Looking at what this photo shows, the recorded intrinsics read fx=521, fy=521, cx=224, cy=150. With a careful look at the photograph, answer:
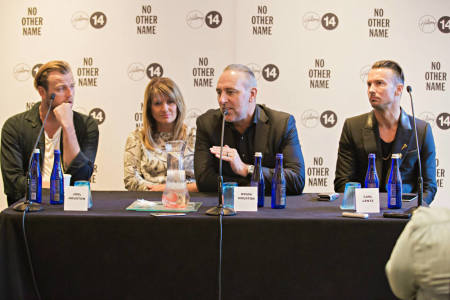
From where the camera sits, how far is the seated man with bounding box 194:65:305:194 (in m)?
3.02

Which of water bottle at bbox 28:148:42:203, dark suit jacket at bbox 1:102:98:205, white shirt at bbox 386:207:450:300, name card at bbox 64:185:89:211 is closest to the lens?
white shirt at bbox 386:207:450:300

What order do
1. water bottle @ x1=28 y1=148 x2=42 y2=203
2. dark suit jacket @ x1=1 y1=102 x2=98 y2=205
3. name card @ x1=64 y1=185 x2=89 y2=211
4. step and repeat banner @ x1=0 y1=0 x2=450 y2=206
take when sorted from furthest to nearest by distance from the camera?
1. step and repeat banner @ x1=0 y1=0 x2=450 y2=206
2. dark suit jacket @ x1=1 y1=102 x2=98 y2=205
3. water bottle @ x1=28 y1=148 x2=42 y2=203
4. name card @ x1=64 y1=185 x2=89 y2=211

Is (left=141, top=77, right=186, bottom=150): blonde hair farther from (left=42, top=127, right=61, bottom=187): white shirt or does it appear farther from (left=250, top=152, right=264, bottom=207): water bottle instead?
(left=250, top=152, right=264, bottom=207): water bottle

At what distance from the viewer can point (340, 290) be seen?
6.69 feet

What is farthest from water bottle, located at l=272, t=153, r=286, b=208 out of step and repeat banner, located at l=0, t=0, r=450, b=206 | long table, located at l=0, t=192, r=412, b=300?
step and repeat banner, located at l=0, t=0, r=450, b=206

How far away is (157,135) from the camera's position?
144 inches

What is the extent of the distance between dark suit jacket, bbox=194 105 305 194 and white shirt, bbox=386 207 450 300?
1.89 m

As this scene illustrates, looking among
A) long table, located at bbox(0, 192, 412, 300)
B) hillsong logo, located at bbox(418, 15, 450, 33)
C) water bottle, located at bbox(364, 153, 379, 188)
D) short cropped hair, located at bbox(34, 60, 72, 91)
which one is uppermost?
hillsong logo, located at bbox(418, 15, 450, 33)

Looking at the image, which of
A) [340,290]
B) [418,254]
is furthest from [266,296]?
[418,254]

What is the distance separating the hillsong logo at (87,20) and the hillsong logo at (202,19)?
2.37ft

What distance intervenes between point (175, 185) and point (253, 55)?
7.49ft

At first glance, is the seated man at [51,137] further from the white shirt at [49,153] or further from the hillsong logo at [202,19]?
the hillsong logo at [202,19]

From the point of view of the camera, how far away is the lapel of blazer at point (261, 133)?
3.15m

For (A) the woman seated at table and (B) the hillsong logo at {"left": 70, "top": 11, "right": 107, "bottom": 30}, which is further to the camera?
(B) the hillsong logo at {"left": 70, "top": 11, "right": 107, "bottom": 30}
